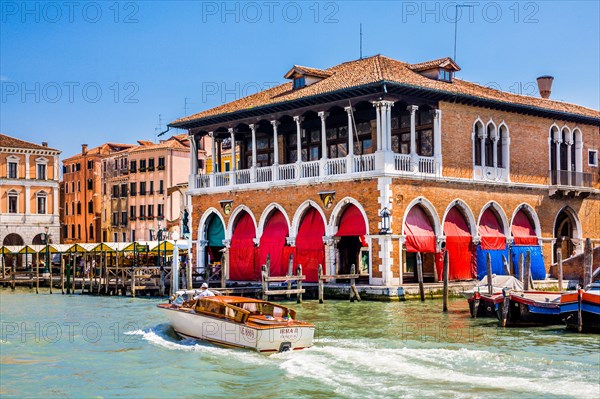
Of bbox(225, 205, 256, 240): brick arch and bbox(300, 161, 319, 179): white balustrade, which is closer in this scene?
bbox(300, 161, 319, 179): white balustrade

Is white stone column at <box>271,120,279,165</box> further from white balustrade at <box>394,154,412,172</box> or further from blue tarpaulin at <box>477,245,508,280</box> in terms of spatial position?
blue tarpaulin at <box>477,245,508,280</box>

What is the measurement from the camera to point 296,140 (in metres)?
32.2

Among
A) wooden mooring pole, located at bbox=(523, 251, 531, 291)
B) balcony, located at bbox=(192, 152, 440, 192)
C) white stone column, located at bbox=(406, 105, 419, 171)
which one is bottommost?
wooden mooring pole, located at bbox=(523, 251, 531, 291)

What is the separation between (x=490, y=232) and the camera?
2984 centimetres

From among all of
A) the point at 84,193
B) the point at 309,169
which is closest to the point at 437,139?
the point at 309,169

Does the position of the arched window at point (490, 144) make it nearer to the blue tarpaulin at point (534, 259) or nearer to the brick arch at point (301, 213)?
the blue tarpaulin at point (534, 259)

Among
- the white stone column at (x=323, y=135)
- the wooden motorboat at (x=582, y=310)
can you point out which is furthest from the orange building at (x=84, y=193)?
the wooden motorboat at (x=582, y=310)

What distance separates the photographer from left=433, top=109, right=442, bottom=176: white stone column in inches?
1107

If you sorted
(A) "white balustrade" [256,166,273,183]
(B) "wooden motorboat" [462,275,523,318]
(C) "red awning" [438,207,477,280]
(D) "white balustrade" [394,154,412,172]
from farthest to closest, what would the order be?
(A) "white balustrade" [256,166,273,183], (C) "red awning" [438,207,477,280], (D) "white balustrade" [394,154,412,172], (B) "wooden motorboat" [462,275,523,318]

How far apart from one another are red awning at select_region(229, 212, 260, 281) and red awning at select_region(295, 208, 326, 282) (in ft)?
7.59

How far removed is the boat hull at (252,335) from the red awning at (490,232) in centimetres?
1447

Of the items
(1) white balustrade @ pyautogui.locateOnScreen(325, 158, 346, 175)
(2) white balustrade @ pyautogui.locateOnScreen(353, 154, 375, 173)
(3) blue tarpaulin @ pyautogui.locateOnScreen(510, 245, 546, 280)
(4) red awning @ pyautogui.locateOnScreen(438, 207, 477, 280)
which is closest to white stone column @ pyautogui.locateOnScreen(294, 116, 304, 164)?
(1) white balustrade @ pyautogui.locateOnScreen(325, 158, 346, 175)

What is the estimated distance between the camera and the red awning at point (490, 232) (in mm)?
29500

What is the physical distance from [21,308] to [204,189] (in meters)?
8.40
